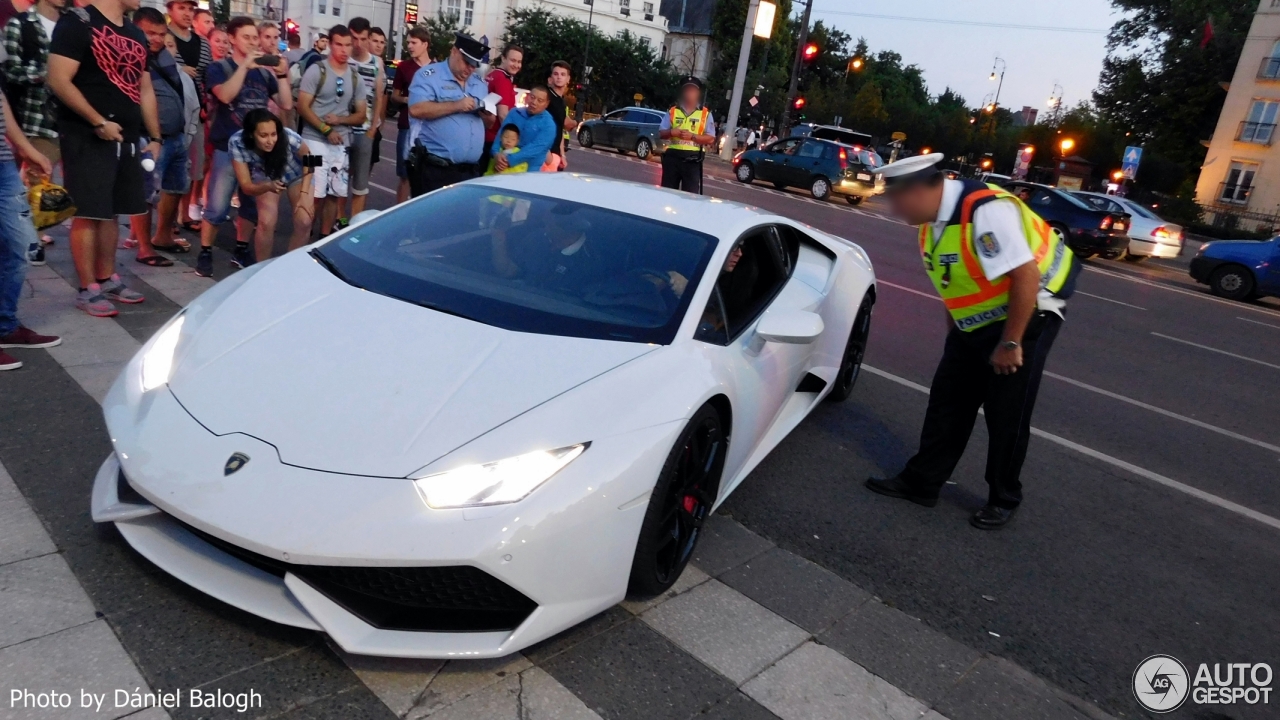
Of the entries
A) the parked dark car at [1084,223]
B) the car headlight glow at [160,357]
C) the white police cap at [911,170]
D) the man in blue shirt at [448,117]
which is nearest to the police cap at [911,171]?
the white police cap at [911,170]

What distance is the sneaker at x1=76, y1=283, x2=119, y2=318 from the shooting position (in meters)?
4.95

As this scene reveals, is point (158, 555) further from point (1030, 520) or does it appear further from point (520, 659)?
point (1030, 520)

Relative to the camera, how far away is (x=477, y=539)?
225cm

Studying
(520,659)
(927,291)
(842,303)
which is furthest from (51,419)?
(927,291)

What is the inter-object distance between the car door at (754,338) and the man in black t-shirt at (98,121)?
137 inches

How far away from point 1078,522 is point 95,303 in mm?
5222

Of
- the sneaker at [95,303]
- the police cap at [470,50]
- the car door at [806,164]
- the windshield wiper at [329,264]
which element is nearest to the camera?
the windshield wiper at [329,264]

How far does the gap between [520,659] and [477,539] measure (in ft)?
1.69

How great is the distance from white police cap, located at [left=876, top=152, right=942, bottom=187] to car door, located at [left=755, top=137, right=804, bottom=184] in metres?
19.9

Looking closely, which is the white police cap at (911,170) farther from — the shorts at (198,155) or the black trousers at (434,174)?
the shorts at (198,155)

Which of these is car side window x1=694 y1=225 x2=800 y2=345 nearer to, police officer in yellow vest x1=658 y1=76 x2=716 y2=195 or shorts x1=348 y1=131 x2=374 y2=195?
shorts x1=348 y1=131 x2=374 y2=195

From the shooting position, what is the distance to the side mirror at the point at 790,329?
10.9 feet

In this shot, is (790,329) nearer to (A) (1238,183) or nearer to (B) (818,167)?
(B) (818,167)

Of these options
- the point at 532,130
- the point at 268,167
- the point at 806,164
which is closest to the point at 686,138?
the point at 532,130
